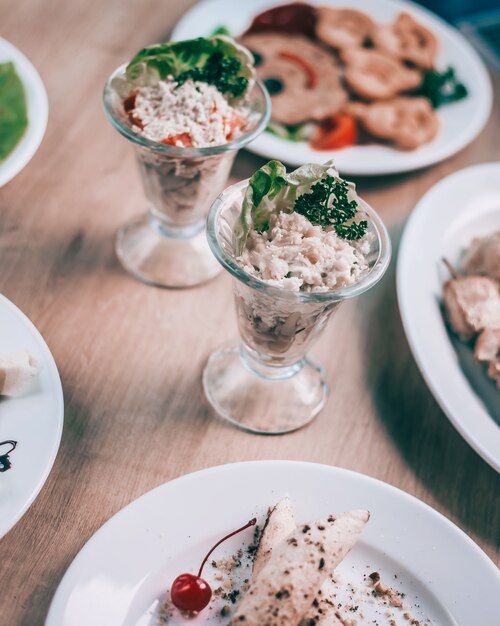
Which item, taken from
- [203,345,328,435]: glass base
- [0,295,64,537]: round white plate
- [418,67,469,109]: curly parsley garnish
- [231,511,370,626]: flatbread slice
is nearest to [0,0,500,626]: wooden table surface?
[203,345,328,435]: glass base

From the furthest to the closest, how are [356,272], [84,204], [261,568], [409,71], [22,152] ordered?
[409,71], [84,204], [22,152], [356,272], [261,568]

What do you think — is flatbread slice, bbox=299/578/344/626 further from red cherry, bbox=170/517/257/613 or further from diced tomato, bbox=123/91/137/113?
diced tomato, bbox=123/91/137/113

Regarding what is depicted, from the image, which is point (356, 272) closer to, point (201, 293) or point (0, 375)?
point (201, 293)

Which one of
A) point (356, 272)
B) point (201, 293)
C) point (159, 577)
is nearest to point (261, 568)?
point (159, 577)

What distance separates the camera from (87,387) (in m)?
1.36

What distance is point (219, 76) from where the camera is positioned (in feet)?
4.79

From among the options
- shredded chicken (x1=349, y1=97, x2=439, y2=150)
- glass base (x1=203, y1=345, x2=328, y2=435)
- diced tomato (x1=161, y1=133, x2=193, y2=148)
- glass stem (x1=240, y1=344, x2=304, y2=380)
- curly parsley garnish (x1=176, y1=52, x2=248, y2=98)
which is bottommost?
glass base (x1=203, y1=345, x2=328, y2=435)

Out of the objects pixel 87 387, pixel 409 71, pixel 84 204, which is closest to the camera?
pixel 87 387

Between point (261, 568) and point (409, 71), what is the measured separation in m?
1.80

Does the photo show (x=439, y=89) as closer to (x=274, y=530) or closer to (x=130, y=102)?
(x=130, y=102)

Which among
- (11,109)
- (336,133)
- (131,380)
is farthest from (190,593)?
(336,133)

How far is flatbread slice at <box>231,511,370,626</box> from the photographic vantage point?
0.96 meters

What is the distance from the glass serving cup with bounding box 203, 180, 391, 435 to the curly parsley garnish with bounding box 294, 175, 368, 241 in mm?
56

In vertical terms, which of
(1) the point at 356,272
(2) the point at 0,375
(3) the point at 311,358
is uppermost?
(1) the point at 356,272
